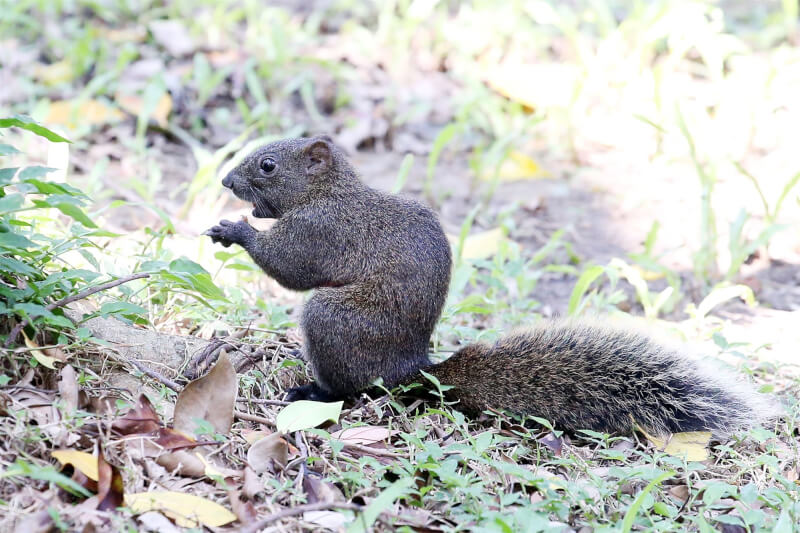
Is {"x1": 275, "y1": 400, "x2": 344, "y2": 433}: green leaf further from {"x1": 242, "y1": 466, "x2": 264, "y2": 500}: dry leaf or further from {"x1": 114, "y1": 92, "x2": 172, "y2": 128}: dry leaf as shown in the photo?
{"x1": 114, "y1": 92, "x2": 172, "y2": 128}: dry leaf

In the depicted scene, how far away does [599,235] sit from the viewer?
6.12 metres

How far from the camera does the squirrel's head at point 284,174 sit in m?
3.97

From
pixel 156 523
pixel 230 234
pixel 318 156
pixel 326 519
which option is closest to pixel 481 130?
pixel 318 156

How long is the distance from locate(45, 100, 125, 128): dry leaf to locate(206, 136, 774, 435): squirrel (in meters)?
3.31

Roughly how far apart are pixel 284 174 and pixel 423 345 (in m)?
1.05

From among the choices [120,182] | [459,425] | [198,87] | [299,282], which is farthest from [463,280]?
[198,87]

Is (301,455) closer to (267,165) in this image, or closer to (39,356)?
(39,356)

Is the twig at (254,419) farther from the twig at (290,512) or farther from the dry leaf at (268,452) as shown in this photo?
the twig at (290,512)

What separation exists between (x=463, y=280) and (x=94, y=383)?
224 cm

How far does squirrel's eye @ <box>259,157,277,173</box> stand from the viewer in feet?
13.2

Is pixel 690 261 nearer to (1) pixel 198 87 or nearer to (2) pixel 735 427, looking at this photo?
(2) pixel 735 427

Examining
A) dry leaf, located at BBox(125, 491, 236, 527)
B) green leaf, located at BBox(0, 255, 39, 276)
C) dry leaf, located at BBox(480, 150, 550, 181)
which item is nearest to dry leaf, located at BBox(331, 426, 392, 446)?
dry leaf, located at BBox(125, 491, 236, 527)

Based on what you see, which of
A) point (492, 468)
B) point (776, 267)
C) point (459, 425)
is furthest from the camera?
point (776, 267)

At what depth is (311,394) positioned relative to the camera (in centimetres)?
357
